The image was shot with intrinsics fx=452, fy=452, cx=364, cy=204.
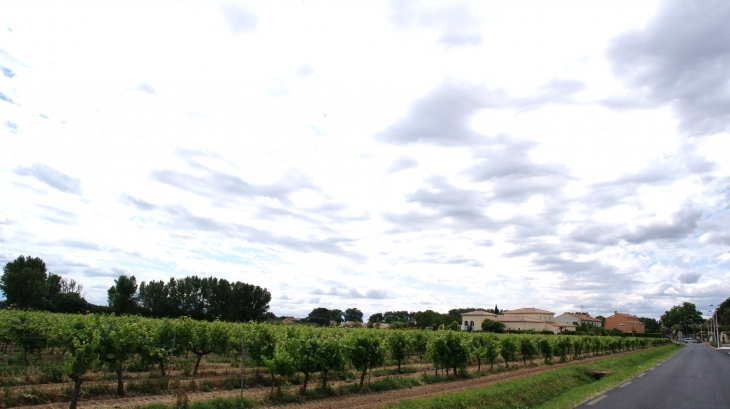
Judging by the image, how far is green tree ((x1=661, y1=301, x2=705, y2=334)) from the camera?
167 meters

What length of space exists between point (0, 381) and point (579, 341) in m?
45.6

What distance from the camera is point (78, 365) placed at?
12.5m

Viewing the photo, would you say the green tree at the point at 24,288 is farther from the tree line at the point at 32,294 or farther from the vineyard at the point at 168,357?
the vineyard at the point at 168,357

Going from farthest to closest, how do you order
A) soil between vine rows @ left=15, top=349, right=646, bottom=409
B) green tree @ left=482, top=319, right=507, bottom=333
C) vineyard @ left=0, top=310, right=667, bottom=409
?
1. green tree @ left=482, top=319, right=507, bottom=333
2. vineyard @ left=0, top=310, right=667, bottom=409
3. soil between vine rows @ left=15, top=349, right=646, bottom=409

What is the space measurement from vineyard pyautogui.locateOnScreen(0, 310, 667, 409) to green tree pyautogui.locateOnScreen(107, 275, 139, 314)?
5084 centimetres

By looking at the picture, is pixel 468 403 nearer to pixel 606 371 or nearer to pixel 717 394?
pixel 717 394

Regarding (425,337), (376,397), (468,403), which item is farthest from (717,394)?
(425,337)

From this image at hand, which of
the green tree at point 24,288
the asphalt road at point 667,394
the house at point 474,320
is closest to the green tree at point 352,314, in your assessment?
the house at point 474,320

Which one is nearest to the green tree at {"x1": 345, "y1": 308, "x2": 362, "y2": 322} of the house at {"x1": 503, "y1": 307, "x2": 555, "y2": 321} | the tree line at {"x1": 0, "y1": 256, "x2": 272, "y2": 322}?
the house at {"x1": 503, "y1": 307, "x2": 555, "y2": 321}

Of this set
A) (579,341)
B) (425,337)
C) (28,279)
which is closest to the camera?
(425,337)

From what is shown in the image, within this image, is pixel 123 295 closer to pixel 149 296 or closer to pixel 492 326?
pixel 149 296

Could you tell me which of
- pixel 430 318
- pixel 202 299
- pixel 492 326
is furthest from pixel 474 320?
pixel 202 299

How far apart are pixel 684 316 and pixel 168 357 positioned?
197723 millimetres

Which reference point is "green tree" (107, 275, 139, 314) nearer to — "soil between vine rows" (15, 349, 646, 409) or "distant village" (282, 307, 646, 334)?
"distant village" (282, 307, 646, 334)
